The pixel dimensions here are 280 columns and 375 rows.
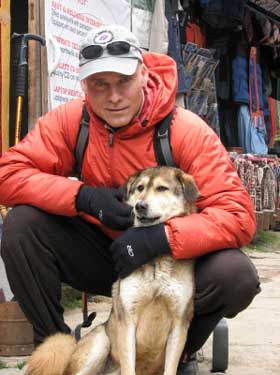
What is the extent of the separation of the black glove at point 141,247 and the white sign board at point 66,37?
2.15 metres

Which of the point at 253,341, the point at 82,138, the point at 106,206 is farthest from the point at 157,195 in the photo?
the point at 253,341

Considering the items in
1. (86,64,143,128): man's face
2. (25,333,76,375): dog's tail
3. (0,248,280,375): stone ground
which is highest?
(86,64,143,128): man's face

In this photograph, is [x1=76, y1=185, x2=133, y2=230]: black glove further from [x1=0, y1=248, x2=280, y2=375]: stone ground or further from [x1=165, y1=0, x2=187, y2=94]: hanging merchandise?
[x1=165, y1=0, x2=187, y2=94]: hanging merchandise

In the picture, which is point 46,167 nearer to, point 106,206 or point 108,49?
point 106,206

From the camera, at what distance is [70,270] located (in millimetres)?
3104

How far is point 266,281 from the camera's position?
6.00 m

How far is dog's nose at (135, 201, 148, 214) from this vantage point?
283 cm

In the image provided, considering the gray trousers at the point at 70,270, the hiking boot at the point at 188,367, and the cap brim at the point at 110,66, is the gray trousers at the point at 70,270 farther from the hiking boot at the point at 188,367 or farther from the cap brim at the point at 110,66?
the cap brim at the point at 110,66

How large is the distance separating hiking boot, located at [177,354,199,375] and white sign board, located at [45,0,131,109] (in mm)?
2264

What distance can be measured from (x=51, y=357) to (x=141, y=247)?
1.99ft

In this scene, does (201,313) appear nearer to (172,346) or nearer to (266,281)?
(172,346)

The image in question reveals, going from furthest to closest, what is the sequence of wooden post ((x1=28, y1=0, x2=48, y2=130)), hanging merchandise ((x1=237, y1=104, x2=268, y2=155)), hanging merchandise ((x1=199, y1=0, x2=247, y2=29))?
hanging merchandise ((x1=237, y1=104, x2=268, y2=155)), hanging merchandise ((x1=199, y1=0, x2=247, y2=29)), wooden post ((x1=28, y1=0, x2=48, y2=130))

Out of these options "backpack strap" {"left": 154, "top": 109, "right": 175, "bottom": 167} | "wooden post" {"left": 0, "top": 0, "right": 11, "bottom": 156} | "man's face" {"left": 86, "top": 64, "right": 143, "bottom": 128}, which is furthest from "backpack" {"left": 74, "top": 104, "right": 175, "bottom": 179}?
"wooden post" {"left": 0, "top": 0, "right": 11, "bottom": 156}

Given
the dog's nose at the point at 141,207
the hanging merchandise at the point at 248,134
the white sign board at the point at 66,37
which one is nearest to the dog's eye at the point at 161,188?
the dog's nose at the point at 141,207
